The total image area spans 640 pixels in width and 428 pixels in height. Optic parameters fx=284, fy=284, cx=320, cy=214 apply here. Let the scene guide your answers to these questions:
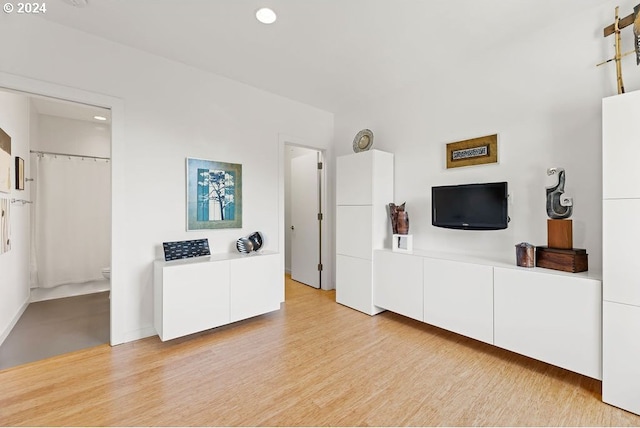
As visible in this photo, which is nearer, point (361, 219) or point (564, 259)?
point (564, 259)

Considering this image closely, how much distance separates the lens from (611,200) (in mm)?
1800

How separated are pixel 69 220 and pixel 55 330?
6.02 ft

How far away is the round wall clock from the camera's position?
3758 mm

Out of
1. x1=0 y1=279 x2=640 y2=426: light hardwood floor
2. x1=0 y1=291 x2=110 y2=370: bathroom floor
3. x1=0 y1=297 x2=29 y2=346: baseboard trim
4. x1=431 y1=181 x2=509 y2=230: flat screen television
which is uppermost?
x1=431 y1=181 x2=509 y2=230: flat screen television

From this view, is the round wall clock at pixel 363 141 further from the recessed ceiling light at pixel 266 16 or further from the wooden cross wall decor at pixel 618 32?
the wooden cross wall decor at pixel 618 32

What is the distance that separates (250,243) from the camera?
3.30m

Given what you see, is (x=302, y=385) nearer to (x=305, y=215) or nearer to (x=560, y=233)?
(x=560, y=233)

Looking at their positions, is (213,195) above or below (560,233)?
above

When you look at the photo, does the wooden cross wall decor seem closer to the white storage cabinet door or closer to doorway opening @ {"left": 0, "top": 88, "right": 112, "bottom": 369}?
the white storage cabinet door

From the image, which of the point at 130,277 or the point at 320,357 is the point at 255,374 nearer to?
the point at 320,357

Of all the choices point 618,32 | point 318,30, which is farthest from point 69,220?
point 618,32

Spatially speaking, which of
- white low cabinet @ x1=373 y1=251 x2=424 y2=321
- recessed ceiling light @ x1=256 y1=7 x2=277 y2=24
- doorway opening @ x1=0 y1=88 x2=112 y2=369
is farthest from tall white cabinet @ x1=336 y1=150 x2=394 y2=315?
doorway opening @ x1=0 y1=88 x2=112 y2=369

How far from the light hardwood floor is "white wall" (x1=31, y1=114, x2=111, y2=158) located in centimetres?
310

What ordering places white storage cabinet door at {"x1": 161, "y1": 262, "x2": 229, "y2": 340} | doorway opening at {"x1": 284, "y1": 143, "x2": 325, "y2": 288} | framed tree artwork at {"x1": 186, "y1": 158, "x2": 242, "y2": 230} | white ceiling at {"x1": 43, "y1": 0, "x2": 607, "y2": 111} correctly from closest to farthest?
1. white ceiling at {"x1": 43, "y1": 0, "x2": 607, "y2": 111}
2. white storage cabinet door at {"x1": 161, "y1": 262, "x2": 229, "y2": 340}
3. framed tree artwork at {"x1": 186, "y1": 158, "x2": 242, "y2": 230}
4. doorway opening at {"x1": 284, "y1": 143, "x2": 325, "y2": 288}
